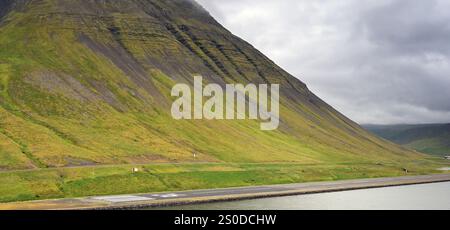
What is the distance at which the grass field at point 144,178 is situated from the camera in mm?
76125

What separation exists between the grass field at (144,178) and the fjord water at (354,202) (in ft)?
61.6

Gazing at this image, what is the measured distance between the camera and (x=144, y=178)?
3570 inches

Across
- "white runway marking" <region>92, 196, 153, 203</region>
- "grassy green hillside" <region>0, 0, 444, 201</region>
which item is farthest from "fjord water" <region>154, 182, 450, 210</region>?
"grassy green hillside" <region>0, 0, 444, 201</region>

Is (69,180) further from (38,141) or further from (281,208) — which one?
(281,208)

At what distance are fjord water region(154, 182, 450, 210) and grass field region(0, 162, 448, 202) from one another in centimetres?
1879

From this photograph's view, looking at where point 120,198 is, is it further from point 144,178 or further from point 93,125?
point 93,125

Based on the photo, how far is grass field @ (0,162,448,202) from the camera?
250 ft

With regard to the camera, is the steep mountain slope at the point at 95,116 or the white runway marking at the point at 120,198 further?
the steep mountain slope at the point at 95,116

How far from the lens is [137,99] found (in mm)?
161750

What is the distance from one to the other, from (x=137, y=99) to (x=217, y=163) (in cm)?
5022

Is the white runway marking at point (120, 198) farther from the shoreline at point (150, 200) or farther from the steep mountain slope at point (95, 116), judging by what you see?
the steep mountain slope at point (95, 116)

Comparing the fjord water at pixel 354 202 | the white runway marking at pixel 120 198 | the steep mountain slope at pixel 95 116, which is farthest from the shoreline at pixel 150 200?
the steep mountain slope at pixel 95 116
